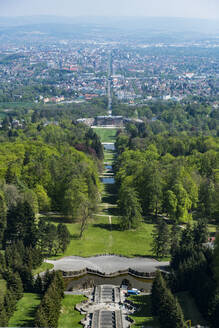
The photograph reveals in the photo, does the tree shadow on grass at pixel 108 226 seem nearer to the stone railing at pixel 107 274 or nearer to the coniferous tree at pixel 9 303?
the stone railing at pixel 107 274

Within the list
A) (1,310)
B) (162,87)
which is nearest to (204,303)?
(1,310)

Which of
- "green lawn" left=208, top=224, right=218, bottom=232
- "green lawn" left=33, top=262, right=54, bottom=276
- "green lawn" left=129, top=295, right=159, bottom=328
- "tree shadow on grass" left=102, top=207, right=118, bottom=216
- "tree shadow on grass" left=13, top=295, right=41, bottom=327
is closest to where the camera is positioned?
"tree shadow on grass" left=13, top=295, right=41, bottom=327

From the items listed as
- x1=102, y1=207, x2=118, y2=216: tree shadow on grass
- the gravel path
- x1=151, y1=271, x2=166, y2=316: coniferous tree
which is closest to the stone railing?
the gravel path

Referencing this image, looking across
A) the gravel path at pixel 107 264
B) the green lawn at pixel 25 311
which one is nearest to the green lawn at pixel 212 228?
the gravel path at pixel 107 264

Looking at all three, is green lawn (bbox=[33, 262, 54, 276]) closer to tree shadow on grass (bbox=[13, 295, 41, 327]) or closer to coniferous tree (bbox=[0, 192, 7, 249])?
coniferous tree (bbox=[0, 192, 7, 249])

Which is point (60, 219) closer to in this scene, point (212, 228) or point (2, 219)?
point (2, 219)

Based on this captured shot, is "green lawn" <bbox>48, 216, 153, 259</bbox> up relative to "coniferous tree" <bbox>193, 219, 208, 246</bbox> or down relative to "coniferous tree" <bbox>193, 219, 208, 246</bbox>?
down

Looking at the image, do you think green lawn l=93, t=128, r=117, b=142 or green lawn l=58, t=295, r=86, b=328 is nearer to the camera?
green lawn l=58, t=295, r=86, b=328

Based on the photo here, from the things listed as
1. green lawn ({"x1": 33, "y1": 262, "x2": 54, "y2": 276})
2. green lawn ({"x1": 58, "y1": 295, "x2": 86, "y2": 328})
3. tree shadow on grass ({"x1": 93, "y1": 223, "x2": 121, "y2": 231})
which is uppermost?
green lawn ({"x1": 58, "y1": 295, "x2": 86, "y2": 328})
